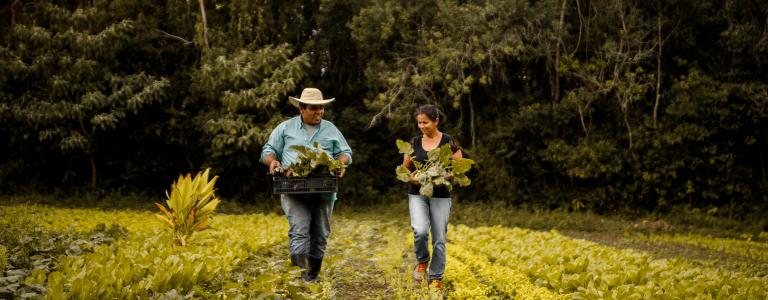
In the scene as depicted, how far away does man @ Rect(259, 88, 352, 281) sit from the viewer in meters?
6.26

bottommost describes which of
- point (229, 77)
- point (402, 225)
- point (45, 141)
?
point (402, 225)

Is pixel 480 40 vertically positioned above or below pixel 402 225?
above

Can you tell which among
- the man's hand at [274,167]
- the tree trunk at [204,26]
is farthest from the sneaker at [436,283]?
the tree trunk at [204,26]

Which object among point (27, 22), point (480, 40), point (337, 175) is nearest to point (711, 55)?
point (480, 40)

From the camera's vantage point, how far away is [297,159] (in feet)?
20.6

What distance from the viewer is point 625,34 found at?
19.2 metres

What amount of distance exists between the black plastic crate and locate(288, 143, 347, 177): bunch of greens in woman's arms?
0.05m

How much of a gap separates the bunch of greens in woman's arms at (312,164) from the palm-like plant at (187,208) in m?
2.98

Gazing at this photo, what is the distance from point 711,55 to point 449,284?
1679 cm

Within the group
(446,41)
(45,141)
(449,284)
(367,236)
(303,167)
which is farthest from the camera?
(45,141)

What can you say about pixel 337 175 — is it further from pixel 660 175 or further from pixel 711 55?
pixel 711 55

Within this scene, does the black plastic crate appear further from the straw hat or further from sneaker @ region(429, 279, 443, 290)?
sneaker @ region(429, 279, 443, 290)

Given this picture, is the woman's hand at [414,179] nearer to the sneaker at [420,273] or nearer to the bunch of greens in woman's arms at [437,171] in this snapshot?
the bunch of greens in woman's arms at [437,171]

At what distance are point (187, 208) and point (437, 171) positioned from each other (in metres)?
4.21
